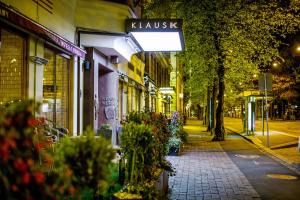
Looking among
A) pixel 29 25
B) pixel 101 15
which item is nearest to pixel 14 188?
pixel 29 25

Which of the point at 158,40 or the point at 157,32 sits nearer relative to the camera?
the point at 157,32

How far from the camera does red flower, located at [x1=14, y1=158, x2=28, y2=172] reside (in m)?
2.57

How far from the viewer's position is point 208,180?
10445 mm

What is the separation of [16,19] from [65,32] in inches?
191

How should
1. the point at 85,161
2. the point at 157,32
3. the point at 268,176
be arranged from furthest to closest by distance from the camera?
the point at 157,32 < the point at 268,176 < the point at 85,161

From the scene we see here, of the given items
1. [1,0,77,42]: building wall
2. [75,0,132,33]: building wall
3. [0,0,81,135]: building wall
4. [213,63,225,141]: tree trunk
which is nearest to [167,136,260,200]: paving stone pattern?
[0,0,81,135]: building wall

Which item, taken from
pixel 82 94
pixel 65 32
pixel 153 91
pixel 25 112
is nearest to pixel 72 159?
pixel 25 112

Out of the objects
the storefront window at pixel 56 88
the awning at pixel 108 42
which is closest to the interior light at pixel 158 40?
the awning at pixel 108 42

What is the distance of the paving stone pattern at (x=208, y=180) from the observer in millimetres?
8742

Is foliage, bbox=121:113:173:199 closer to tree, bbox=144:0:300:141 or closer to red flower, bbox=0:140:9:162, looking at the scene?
red flower, bbox=0:140:9:162

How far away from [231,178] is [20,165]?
29.2ft

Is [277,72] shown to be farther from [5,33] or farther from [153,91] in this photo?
[5,33]

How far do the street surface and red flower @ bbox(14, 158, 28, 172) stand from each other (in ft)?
20.1

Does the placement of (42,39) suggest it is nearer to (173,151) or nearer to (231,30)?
(173,151)
